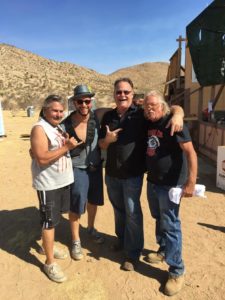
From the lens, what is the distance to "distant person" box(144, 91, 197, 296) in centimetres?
280

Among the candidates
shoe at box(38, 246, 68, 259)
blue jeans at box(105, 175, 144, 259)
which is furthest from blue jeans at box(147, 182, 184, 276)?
shoe at box(38, 246, 68, 259)

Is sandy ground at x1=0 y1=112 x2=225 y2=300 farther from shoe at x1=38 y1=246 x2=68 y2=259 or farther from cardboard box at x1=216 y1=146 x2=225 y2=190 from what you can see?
cardboard box at x1=216 y1=146 x2=225 y2=190

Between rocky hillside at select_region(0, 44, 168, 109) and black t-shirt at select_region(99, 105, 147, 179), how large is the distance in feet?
42.8

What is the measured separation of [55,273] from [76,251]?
460mm

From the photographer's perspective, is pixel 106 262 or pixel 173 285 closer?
pixel 173 285

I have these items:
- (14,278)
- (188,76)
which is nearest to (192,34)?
(188,76)

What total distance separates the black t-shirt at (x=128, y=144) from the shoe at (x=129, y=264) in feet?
3.26

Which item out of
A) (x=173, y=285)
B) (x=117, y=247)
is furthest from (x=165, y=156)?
(x=117, y=247)

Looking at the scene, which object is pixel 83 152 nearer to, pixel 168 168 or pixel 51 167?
pixel 51 167

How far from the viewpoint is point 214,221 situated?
4.67 metres

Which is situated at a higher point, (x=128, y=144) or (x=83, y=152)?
(x=128, y=144)

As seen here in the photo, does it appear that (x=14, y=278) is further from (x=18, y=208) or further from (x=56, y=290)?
(x=18, y=208)

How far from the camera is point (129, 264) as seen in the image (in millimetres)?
3445

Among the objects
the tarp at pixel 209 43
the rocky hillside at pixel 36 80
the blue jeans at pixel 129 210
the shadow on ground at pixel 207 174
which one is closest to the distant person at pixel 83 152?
the blue jeans at pixel 129 210
